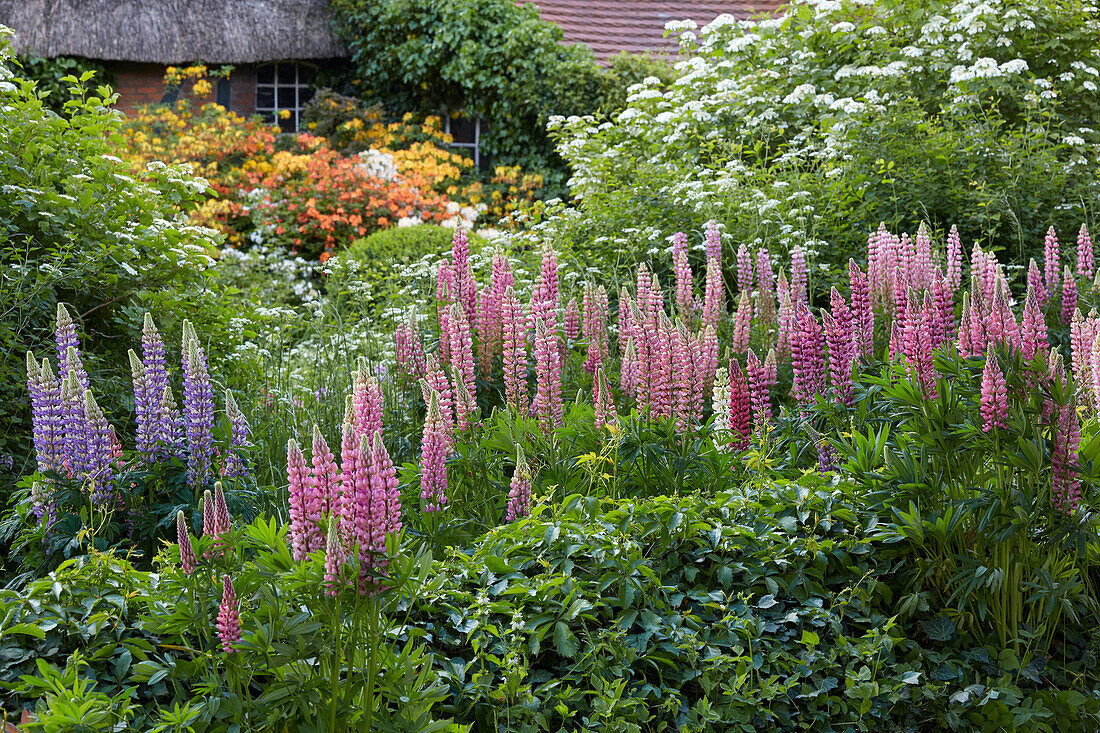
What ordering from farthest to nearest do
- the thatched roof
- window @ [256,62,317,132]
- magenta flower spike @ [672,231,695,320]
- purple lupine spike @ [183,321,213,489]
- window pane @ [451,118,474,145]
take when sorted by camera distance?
window @ [256,62,317,132] < window pane @ [451,118,474,145] < the thatched roof < magenta flower spike @ [672,231,695,320] < purple lupine spike @ [183,321,213,489]

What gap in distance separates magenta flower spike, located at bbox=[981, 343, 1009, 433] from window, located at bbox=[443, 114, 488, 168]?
1351 cm

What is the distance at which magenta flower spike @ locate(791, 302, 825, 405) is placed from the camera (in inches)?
153

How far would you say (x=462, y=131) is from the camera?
15.9 metres

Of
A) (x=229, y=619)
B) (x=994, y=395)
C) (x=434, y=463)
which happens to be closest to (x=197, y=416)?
(x=434, y=463)

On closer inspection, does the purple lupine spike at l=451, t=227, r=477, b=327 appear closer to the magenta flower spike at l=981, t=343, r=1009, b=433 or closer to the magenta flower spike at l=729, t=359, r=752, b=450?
the magenta flower spike at l=729, t=359, r=752, b=450

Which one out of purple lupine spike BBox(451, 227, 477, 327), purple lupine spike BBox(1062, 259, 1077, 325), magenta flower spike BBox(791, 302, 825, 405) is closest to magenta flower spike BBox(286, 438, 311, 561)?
magenta flower spike BBox(791, 302, 825, 405)

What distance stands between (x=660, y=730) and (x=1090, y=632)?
1.53m

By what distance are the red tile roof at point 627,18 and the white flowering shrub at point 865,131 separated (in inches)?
193

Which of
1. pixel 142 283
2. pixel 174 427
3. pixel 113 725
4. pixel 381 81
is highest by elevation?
pixel 381 81

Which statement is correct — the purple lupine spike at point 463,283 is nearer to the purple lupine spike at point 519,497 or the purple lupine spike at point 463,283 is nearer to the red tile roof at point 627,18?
the purple lupine spike at point 519,497

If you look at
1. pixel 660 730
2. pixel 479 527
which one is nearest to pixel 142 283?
pixel 479 527

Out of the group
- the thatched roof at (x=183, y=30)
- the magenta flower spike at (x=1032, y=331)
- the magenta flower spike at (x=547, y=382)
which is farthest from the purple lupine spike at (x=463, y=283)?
the thatched roof at (x=183, y=30)

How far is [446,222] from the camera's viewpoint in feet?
38.3

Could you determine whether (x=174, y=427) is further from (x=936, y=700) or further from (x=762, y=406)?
(x=936, y=700)
